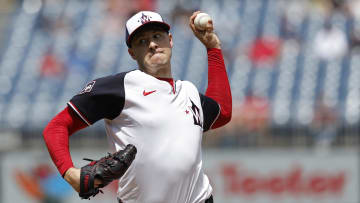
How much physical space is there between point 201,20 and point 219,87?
44cm

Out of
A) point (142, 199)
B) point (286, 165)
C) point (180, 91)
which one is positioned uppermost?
point (180, 91)

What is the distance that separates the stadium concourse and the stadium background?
0.07 feet

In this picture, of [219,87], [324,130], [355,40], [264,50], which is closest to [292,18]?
[264,50]

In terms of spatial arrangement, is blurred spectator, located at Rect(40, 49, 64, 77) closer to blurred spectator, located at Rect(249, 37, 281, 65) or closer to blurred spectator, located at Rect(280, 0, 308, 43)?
blurred spectator, located at Rect(249, 37, 281, 65)

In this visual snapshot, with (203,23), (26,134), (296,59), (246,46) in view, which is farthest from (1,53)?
(203,23)

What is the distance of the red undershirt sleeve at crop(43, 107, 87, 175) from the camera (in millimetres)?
3514

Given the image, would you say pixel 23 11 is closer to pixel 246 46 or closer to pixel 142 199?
pixel 246 46

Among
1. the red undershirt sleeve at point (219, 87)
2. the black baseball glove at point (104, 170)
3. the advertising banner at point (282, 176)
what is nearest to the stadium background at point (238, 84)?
the advertising banner at point (282, 176)

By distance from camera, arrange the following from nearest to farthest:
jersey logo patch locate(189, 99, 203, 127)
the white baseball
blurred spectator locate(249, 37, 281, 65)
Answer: jersey logo patch locate(189, 99, 203, 127) < the white baseball < blurred spectator locate(249, 37, 281, 65)

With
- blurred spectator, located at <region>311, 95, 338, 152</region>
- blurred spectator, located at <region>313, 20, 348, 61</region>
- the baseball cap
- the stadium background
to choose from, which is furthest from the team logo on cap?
blurred spectator, located at <region>313, 20, 348, 61</region>

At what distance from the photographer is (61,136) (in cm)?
359

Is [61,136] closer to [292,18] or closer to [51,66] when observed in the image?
[51,66]

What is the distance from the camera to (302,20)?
13117 millimetres

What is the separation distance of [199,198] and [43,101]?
8.30 metres
